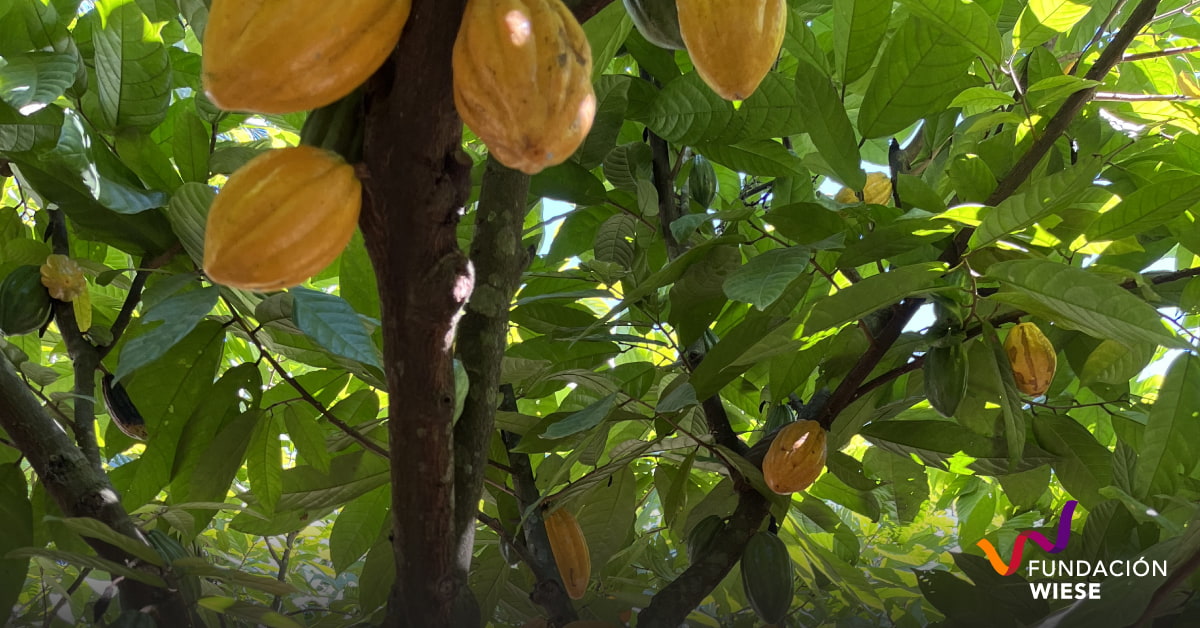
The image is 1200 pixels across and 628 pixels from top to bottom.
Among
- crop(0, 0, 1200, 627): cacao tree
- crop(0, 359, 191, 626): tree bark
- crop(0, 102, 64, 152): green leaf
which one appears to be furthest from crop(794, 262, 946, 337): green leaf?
crop(0, 102, 64, 152): green leaf

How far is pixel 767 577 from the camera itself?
1382 mm

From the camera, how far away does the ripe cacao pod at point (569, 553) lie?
57.6 inches

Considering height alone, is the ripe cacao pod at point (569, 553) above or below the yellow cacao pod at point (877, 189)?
below

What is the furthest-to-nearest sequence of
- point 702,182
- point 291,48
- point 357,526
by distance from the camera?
point 702,182
point 357,526
point 291,48

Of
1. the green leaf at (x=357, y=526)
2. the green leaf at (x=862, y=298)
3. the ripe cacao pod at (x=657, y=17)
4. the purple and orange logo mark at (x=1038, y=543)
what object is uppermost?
the ripe cacao pod at (x=657, y=17)

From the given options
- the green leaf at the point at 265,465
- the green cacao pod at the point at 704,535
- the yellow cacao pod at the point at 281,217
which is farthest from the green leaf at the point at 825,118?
the green leaf at the point at 265,465

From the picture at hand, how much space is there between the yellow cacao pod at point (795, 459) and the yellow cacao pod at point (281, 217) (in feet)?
2.90

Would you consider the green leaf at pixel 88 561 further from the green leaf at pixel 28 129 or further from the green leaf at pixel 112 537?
the green leaf at pixel 28 129

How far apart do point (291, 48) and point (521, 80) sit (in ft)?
0.44

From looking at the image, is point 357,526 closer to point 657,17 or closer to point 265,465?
point 265,465

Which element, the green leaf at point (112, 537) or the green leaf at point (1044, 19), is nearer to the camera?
the green leaf at point (112, 537)

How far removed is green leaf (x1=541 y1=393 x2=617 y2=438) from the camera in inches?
43.2

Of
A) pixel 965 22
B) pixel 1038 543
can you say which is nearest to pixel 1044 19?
pixel 965 22

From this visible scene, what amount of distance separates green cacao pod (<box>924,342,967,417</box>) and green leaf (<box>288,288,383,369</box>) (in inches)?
29.8
